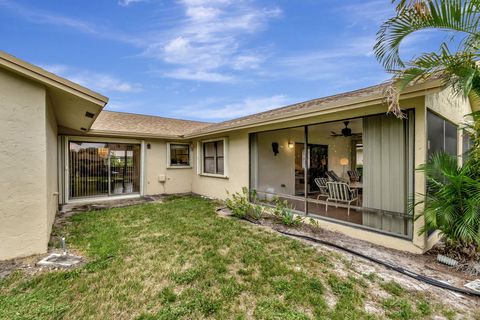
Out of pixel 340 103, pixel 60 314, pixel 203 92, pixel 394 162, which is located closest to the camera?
pixel 60 314

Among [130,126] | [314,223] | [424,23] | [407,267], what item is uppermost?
[424,23]

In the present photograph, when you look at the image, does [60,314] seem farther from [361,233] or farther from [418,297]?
[361,233]

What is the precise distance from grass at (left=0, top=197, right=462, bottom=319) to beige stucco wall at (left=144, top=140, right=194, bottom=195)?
5.54 m

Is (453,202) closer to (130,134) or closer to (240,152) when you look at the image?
(240,152)

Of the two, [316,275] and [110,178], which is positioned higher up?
[110,178]

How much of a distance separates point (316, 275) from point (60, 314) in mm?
3268

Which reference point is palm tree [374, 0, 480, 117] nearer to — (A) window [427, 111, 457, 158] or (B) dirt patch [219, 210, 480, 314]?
(A) window [427, 111, 457, 158]

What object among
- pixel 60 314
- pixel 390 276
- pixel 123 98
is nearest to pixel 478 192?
pixel 390 276

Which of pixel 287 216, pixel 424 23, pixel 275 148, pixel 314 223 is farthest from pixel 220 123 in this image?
pixel 424 23

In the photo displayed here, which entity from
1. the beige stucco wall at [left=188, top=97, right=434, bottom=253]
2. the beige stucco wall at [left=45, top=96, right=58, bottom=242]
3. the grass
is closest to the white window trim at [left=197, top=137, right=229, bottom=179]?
the beige stucco wall at [left=188, top=97, right=434, bottom=253]

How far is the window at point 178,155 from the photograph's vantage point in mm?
10985

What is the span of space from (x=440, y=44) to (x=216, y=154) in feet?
A: 25.1

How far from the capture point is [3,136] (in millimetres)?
3742

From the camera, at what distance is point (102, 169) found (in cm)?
937
